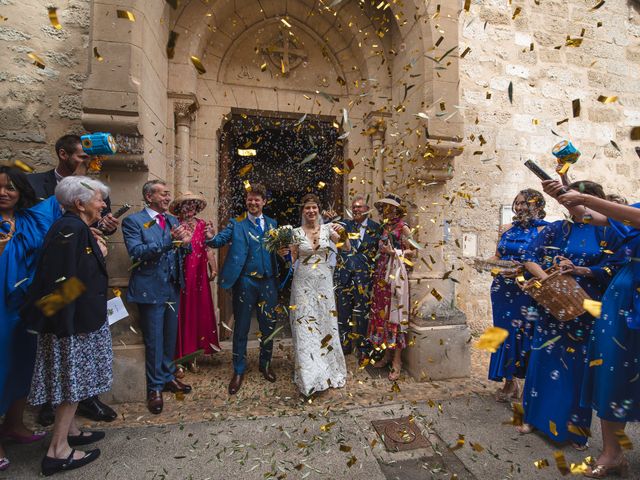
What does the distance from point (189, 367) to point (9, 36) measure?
4.07m

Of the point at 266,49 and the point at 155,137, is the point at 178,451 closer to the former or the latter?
the point at 155,137

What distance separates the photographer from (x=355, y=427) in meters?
2.78

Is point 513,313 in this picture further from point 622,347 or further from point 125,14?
point 125,14

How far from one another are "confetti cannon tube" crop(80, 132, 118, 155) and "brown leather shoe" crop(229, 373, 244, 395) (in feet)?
8.29

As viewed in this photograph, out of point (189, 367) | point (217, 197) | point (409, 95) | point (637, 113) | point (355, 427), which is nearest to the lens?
point (355, 427)

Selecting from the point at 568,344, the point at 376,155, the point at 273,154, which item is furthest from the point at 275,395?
the point at 273,154

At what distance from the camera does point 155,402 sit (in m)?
3.08

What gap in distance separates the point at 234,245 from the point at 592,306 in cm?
319

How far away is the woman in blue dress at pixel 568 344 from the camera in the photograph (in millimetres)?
2518

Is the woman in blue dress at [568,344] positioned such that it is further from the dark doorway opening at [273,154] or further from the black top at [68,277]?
the black top at [68,277]

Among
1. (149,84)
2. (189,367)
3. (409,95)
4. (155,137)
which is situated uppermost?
(409,95)

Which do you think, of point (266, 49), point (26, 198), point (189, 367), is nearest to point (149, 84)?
point (26, 198)

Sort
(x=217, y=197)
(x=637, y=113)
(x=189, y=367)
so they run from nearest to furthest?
(x=189, y=367) → (x=217, y=197) → (x=637, y=113)

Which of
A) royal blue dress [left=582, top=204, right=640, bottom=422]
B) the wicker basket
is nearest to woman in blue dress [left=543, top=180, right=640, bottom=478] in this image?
royal blue dress [left=582, top=204, right=640, bottom=422]
